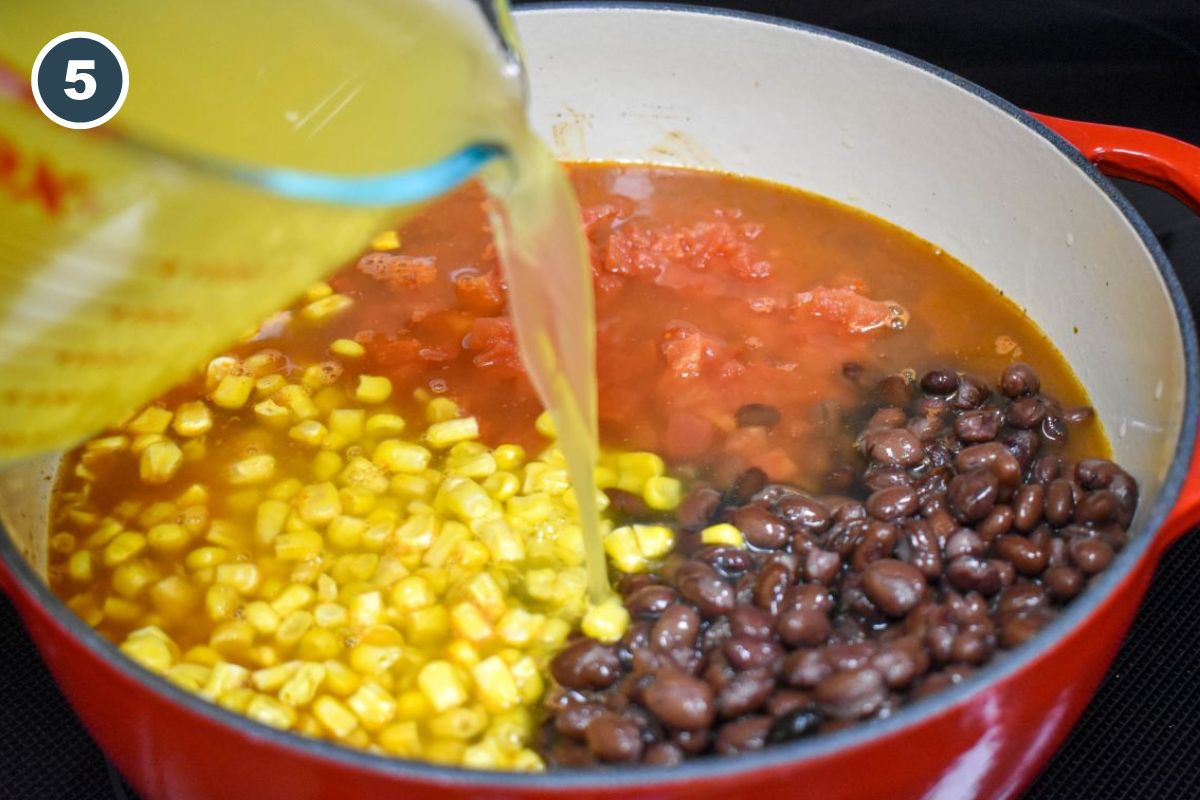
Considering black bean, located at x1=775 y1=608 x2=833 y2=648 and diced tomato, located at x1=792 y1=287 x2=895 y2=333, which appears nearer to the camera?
black bean, located at x1=775 y1=608 x2=833 y2=648

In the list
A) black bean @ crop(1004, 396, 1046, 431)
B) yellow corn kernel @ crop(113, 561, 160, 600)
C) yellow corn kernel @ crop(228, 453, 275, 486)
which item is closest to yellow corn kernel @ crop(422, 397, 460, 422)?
yellow corn kernel @ crop(228, 453, 275, 486)

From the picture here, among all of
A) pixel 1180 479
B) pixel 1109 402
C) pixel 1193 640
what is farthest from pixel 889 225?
pixel 1180 479

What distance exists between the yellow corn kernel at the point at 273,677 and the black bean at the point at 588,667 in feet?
1.02

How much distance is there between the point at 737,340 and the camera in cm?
191

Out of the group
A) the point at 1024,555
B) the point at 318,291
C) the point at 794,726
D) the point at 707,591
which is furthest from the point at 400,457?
the point at 1024,555

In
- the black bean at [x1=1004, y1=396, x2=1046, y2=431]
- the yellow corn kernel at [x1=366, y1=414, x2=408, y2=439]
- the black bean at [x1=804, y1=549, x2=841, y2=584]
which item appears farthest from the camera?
the yellow corn kernel at [x1=366, y1=414, x2=408, y2=439]

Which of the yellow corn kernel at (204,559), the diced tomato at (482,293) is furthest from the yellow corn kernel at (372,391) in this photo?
the yellow corn kernel at (204,559)

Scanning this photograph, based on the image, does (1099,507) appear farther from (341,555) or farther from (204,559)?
(204,559)

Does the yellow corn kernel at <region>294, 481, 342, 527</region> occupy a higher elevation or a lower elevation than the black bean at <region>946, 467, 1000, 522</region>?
lower

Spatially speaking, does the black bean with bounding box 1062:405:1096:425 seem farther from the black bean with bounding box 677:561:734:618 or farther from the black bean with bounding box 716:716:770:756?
the black bean with bounding box 716:716:770:756

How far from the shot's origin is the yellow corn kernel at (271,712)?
1368 mm

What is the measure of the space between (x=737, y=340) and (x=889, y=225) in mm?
390

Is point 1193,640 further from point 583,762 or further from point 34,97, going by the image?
point 34,97

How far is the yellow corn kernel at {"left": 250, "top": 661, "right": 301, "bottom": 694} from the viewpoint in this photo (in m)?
1.43
